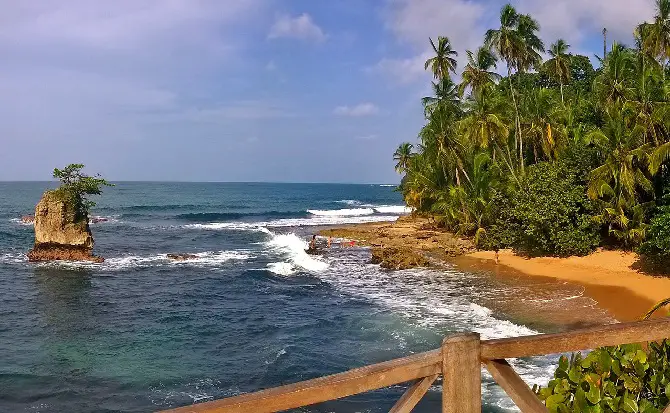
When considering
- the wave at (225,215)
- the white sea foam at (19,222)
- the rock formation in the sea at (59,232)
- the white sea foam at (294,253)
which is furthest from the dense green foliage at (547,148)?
the white sea foam at (19,222)

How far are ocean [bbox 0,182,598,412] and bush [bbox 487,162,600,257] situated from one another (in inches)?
161

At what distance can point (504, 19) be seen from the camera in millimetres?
33688

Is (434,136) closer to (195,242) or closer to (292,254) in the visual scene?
(292,254)

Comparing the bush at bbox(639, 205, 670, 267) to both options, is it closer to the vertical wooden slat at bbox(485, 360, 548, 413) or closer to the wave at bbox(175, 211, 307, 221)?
the vertical wooden slat at bbox(485, 360, 548, 413)

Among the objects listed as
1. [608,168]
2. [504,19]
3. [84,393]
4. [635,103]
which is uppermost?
[504,19]

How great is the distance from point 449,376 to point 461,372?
6 cm

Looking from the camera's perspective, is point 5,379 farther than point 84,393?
Yes

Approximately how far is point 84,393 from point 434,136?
96.7 ft

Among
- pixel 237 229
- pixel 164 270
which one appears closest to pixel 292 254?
pixel 164 270

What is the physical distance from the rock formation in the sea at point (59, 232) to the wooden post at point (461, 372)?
3198cm

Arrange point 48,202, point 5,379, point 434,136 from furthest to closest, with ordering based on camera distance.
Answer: point 434,136 < point 48,202 < point 5,379

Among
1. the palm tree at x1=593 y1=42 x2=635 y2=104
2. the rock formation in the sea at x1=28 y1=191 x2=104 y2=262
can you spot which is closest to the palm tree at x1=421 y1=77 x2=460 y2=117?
the palm tree at x1=593 y1=42 x2=635 y2=104

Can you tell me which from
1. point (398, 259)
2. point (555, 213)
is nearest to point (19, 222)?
point (398, 259)

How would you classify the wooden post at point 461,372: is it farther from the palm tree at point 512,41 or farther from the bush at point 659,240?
the palm tree at point 512,41
